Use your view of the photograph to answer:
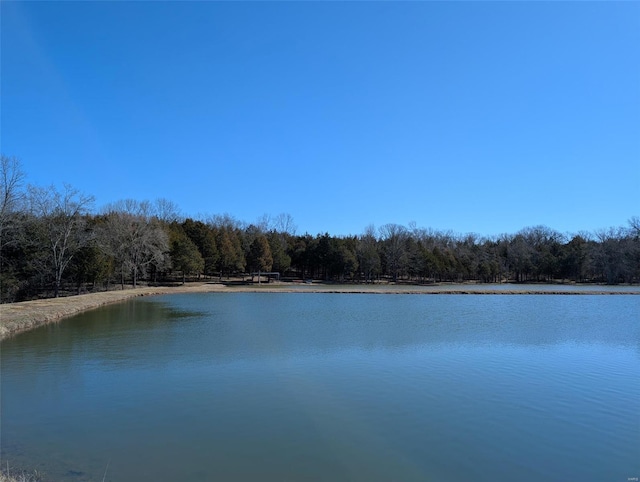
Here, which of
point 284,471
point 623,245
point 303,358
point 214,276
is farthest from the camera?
point 623,245

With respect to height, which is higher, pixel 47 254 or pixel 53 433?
pixel 47 254

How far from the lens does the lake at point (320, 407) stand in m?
7.13

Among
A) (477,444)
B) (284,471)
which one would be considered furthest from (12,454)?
(477,444)

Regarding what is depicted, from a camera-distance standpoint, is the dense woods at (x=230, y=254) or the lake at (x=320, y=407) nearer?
the lake at (x=320, y=407)

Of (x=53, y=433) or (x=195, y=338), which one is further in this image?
(x=195, y=338)

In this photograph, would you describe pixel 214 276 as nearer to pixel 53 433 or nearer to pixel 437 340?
pixel 437 340

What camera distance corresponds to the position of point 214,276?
7856 cm

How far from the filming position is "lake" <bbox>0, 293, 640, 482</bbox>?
713 cm

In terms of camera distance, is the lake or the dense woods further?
the dense woods

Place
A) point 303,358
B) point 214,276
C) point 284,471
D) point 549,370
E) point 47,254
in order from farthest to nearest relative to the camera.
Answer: point 214,276 < point 47,254 < point 303,358 < point 549,370 < point 284,471

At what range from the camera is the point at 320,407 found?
32.6 feet

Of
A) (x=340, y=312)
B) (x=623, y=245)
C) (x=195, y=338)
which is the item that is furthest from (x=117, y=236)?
(x=623, y=245)

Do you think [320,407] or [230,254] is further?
[230,254]

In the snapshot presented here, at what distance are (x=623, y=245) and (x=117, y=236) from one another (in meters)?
90.2
